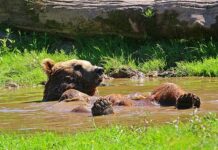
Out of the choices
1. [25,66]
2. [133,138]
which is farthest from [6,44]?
[133,138]

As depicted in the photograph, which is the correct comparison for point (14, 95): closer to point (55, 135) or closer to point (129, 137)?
point (55, 135)

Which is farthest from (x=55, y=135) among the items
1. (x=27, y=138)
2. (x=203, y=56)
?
(x=203, y=56)

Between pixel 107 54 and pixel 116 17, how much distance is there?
3.04ft

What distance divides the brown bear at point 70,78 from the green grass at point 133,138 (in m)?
3.17

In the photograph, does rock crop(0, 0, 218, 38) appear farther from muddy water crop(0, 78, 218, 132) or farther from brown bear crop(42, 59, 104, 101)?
brown bear crop(42, 59, 104, 101)

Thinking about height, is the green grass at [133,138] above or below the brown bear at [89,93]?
above

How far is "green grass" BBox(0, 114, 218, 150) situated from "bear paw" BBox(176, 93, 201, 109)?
1229 millimetres

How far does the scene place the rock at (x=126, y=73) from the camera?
13.5m

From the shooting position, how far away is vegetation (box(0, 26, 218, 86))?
13789mm

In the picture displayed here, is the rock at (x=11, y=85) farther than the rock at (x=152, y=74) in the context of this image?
Yes

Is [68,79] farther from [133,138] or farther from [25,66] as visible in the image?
[25,66]

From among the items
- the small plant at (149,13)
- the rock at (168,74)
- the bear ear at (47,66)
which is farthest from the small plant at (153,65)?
the bear ear at (47,66)

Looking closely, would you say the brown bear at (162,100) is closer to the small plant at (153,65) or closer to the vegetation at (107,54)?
the vegetation at (107,54)

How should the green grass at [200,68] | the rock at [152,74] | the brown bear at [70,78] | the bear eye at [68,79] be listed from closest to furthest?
the brown bear at [70,78] → the bear eye at [68,79] → the green grass at [200,68] → the rock at [152,74]
